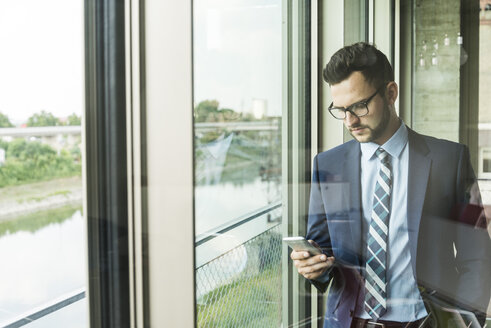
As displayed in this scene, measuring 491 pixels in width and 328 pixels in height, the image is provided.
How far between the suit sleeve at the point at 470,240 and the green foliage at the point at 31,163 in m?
1.13

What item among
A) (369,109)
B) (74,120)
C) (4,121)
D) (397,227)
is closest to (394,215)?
(397,227)

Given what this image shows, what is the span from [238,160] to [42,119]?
0.66m

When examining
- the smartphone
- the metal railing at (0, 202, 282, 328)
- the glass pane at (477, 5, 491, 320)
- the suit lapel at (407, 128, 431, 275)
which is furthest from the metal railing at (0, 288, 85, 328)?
the glass pane at (477, 5, 491, 320)

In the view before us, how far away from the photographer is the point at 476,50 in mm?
1682

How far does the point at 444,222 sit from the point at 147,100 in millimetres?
964

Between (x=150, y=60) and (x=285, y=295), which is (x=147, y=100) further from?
(x=285, y=295)

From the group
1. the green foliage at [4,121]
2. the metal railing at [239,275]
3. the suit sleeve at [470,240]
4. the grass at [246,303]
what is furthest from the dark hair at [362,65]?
the green foliage at [4,121]

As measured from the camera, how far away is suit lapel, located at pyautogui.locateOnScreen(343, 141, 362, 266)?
1.48 m

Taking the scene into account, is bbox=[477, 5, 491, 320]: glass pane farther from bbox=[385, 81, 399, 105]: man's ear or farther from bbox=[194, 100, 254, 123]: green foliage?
bbox=[194, 100, 254, 123]: green foliage

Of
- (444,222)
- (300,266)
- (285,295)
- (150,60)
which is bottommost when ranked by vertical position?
(285,295)

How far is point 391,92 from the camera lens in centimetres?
144

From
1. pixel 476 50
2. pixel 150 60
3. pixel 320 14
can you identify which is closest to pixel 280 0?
pixel 320 14

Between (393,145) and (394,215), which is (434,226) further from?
(393,145)

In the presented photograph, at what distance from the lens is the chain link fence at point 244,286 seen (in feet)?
A: 3.68
